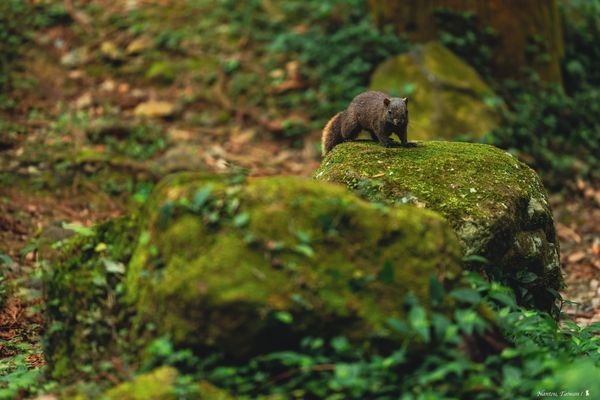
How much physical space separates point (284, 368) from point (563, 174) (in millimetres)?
7498

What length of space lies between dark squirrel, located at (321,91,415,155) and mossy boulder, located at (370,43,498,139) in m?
2.74

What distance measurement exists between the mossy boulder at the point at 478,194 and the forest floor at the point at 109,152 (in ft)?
5.54

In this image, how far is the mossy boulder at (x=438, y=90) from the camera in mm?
9281

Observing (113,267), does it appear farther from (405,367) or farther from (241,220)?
(405,367)

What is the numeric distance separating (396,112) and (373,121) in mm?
330

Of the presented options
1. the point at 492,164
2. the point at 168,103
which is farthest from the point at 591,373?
the point at 168,103

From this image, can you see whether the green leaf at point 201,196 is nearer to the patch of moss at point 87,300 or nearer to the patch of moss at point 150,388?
the patch of moss at point 87,300

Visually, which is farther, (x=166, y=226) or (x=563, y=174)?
(x=563, y=174)

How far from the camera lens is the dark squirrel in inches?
222

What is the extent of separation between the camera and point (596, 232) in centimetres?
852

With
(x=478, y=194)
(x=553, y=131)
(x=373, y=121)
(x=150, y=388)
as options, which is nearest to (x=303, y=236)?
(x=150, y=388)

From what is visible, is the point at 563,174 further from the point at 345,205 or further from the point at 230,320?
the point at 230,320

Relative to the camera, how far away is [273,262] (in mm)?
3238

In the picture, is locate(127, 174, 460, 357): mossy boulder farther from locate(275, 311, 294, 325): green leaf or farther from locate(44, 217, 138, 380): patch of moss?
locate(44, 217, 138, 380): patch of moss
